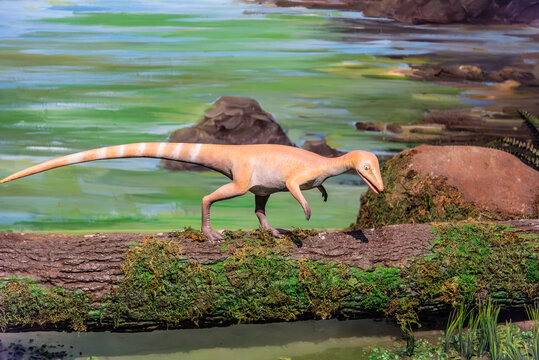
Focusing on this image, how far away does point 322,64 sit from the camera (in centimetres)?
586

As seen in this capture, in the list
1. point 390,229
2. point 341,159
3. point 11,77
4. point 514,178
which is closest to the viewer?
point 341,159

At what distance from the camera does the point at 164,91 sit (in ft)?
18.8

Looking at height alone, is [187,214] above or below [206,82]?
below

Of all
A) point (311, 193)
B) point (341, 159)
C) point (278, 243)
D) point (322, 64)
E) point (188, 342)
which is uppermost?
point (322, 64)

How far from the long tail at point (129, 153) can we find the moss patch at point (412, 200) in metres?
1.87

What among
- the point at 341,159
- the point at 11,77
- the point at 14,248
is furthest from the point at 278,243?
the point at 11,77

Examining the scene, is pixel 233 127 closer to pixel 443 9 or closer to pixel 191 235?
pixel 191 235

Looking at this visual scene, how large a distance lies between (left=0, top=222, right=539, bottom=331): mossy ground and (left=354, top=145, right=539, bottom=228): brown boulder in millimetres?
909

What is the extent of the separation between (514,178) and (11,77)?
4.82 meters

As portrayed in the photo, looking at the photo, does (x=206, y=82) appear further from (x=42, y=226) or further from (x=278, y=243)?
(x=278, y=243)

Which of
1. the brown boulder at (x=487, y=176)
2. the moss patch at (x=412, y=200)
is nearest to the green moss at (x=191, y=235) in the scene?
the moss patch at (x=412, y=200)

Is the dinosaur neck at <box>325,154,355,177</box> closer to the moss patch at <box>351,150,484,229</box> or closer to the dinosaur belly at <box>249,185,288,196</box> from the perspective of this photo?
the dinosaur belly at <box>249,185,288,196</box>

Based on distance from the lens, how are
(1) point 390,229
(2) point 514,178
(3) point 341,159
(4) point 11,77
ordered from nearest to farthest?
(3) point 341,159 → (1) point 390,229 → (2) point 514,178 → (4) point 11,77

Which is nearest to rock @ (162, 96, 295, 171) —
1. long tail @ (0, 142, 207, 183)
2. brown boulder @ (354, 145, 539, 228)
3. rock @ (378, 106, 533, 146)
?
rock @ (378, 106, 533, 146)
